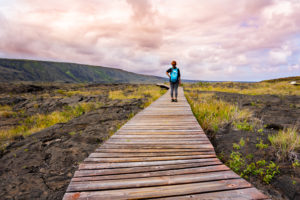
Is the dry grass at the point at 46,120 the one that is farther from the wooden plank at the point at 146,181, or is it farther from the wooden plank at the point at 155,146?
the wooden plank at the point at 146,181

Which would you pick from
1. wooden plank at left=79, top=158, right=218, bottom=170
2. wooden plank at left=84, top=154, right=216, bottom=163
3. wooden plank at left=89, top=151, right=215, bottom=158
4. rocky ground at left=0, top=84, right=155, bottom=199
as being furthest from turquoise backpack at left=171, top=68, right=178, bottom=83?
wooden plank at left=79, top=158, right=218, bottom=170

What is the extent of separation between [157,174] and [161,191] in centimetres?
32

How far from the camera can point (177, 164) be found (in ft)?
7.28

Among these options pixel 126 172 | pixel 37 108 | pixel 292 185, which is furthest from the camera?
pixel 37 108

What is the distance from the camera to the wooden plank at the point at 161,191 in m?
1.61

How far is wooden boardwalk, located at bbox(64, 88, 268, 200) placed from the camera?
1636 millimetres

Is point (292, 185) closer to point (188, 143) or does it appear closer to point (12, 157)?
point (188, 143)

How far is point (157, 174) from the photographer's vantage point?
1.98m

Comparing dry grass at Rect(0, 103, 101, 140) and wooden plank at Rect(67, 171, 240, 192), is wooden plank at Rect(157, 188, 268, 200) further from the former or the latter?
dry grass at Rect(0, 103, 101, 140)

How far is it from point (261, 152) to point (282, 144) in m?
0.54

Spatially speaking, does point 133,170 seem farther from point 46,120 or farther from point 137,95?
point 137,95

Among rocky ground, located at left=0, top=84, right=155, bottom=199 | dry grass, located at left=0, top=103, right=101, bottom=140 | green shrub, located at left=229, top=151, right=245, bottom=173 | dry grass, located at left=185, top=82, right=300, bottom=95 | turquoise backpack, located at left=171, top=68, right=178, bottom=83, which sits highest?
turquoise backpack, located at left=171, top=68, right=178, bottom=83

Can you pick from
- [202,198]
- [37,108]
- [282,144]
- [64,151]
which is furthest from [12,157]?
[37,108]

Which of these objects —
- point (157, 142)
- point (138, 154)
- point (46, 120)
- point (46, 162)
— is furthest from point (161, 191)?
point (46, 120)
